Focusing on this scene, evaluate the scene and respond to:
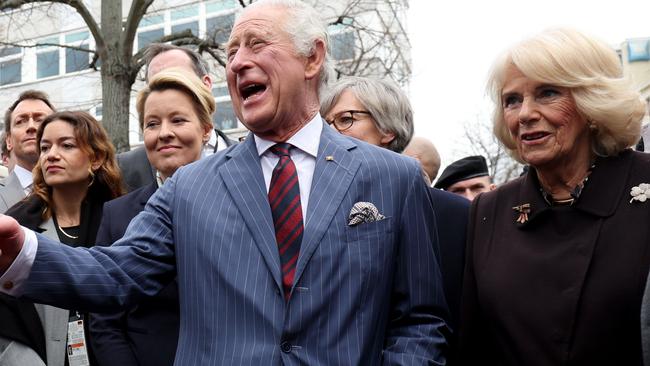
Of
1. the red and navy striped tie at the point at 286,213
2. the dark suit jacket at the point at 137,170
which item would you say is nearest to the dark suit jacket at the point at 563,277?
the red and navy striped tie at the point at 286,213

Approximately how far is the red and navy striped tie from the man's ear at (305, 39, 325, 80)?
1.14ft

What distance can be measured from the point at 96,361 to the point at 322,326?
1493 mm

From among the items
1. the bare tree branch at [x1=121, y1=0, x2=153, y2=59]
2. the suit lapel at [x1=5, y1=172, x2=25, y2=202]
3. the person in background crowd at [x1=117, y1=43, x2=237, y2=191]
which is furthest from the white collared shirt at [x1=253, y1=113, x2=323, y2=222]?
the bare tree branch at [x1=121, y1=0, x2=153, y2=59]

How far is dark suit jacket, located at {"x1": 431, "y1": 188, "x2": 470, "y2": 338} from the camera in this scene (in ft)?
10.3

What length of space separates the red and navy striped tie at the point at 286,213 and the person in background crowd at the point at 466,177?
2.49 meters

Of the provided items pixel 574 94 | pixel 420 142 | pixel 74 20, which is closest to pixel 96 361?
pixel 574 94

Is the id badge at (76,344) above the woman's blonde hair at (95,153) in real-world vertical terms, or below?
below

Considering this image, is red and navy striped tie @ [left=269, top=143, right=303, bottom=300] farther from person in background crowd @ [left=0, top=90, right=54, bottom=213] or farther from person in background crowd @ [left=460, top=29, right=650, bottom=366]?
person in background crowd @ [left=0, top=90, right=54, bottom=213]

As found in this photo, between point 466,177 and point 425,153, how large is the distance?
38 centimetres

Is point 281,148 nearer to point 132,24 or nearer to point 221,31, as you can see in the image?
point 132,24

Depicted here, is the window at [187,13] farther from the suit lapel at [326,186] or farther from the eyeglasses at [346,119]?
the suit lapel at [326,186]

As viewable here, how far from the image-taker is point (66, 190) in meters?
3.94

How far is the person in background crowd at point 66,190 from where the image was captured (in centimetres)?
352

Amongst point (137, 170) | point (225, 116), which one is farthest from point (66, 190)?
point (225, 116)
